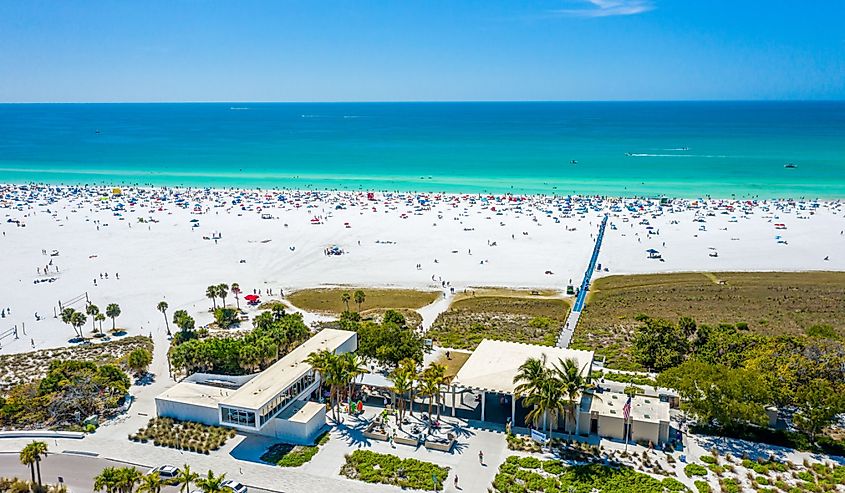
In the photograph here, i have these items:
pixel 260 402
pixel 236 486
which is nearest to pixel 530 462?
Answer: pixel 236 486

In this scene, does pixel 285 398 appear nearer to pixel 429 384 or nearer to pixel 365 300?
pixel 429 384

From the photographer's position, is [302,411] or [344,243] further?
[344,243]

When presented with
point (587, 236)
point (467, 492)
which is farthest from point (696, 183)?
point (467, 492)

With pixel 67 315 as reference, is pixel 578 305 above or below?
below

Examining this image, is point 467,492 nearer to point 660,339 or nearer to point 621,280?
point 660,339

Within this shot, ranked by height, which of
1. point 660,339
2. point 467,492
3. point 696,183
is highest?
point 696,183

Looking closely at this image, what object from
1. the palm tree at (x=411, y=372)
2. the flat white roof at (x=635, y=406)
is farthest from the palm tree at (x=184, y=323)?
the flat white roof at (x=635, y=406)
